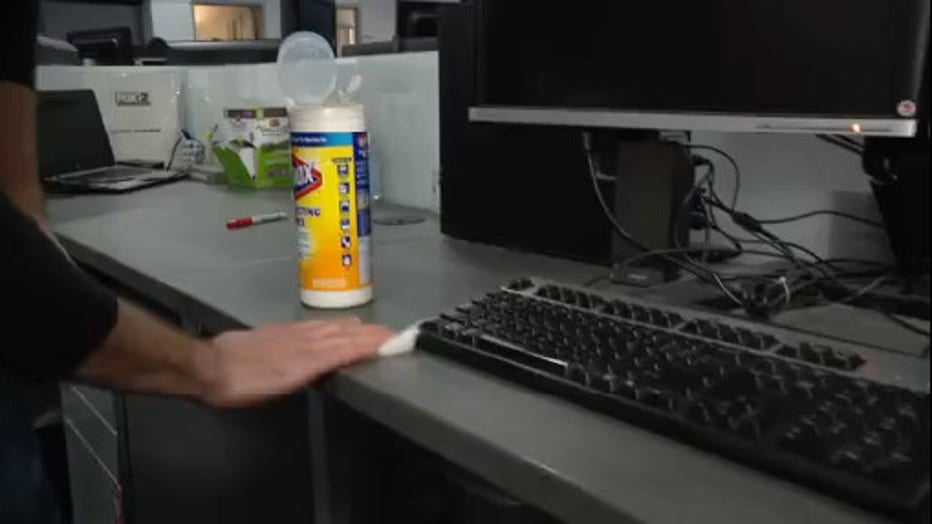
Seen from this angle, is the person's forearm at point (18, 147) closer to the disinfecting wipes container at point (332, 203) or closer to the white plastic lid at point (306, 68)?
the white plastic lid at point (306, 68)

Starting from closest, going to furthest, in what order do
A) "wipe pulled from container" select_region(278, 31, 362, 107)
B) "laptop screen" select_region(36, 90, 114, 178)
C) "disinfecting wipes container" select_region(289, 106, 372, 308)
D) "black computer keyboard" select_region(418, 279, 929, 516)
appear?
"black computer keyboard" select_region(418, 279, 929, 516) < "disinfecting wipes container" select_region(289, 106, 372, 308) < "wipe pulled from container" select_region(278, 31, 362, 107) < "laptop screen" select_region(36, 90, 114, 178)

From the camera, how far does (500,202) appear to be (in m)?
1.18

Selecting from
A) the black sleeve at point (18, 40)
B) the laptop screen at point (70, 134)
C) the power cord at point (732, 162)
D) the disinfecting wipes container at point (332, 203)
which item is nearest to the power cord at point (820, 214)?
the power cord at point (732, 162)

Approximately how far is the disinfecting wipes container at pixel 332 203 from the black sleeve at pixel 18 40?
0.77 metres

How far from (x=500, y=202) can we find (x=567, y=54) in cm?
26

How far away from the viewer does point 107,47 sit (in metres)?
2.67

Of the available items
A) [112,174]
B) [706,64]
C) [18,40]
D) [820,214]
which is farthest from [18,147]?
[820,214]

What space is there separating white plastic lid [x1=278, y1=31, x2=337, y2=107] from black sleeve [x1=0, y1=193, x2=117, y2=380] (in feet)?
3.46

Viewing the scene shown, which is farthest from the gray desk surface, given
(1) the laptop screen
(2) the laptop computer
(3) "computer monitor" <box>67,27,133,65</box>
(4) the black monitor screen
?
(3) "computer monitor" <box>67,27,133,65</box>

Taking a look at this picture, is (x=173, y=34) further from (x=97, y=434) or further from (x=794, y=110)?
(x=794, y=110)

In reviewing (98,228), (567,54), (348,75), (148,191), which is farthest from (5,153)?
(567,54)

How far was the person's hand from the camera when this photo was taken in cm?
71

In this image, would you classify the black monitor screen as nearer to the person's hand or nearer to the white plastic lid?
the person's hand

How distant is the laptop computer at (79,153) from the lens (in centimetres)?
188
